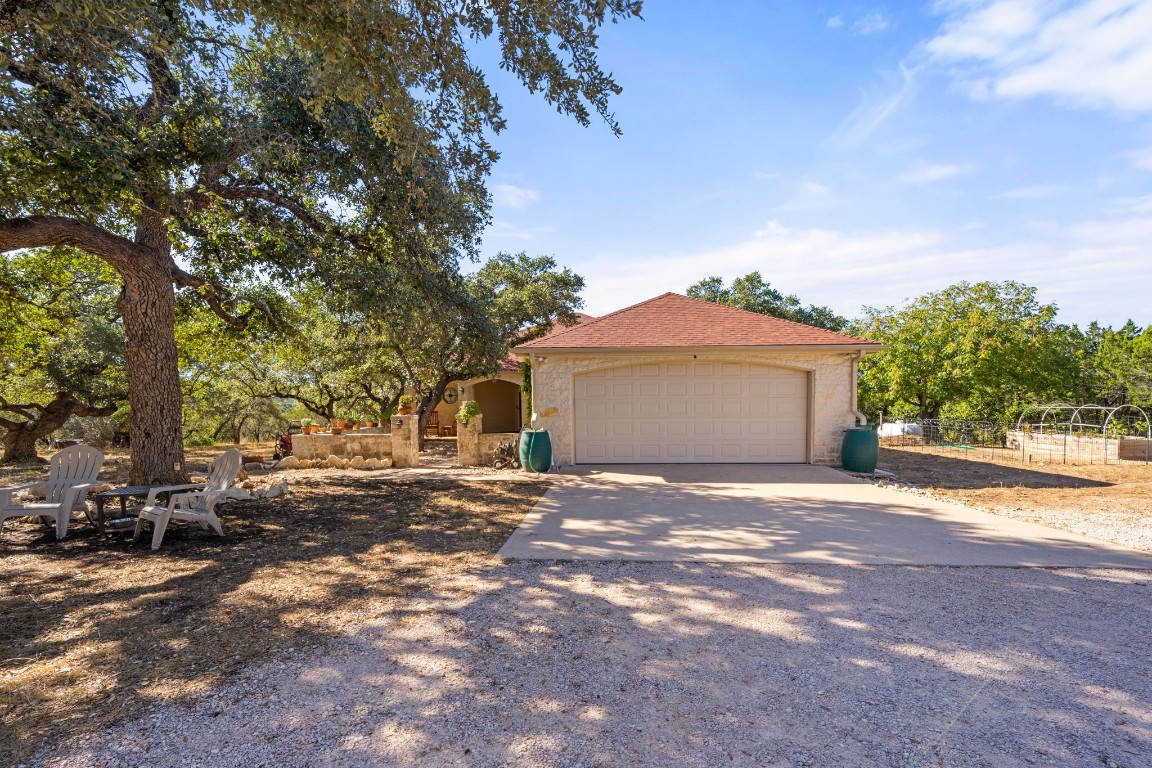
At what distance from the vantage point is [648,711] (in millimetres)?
2557

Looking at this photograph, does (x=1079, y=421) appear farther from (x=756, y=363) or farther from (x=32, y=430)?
(x=32, y=430)

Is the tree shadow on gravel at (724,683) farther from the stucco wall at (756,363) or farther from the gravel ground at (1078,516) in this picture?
the stucco wall at (756,363)

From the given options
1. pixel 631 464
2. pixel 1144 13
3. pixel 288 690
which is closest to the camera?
pixel 288 690

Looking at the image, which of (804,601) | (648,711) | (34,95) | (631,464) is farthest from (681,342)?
(34,95)

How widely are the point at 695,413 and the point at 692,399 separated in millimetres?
308

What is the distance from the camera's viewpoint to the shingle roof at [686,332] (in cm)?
1073

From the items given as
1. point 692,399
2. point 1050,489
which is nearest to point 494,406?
point 692,399

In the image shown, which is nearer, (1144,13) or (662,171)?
(1144,13)

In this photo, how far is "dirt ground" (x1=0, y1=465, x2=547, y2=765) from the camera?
2.79 m

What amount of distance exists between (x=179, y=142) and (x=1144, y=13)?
38.1 ft

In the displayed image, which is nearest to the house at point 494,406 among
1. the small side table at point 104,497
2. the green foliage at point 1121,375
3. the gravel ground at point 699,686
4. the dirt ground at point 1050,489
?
the dirt ground at point 1050,489

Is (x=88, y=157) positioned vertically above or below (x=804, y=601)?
above

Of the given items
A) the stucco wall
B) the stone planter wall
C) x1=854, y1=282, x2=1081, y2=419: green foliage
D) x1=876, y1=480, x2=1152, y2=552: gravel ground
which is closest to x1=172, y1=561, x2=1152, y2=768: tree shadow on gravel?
x1=876, y1=480, x2=1152, y2=552: gravel ground

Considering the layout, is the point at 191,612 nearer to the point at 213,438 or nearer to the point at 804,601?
the point at 804,601
